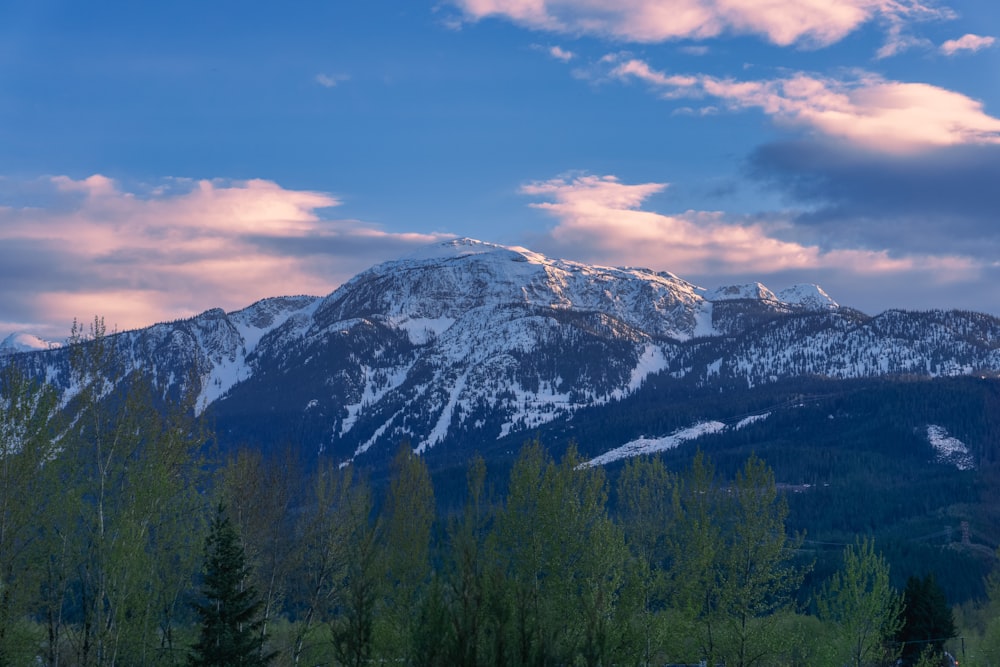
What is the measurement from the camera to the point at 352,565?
63500 mm

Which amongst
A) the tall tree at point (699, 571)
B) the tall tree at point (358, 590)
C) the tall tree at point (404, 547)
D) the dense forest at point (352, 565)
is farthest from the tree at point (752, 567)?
the tall tree at point (358, 590)

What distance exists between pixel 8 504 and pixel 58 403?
272 inches

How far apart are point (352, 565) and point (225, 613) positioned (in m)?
17.4

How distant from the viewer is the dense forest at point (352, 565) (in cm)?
4784

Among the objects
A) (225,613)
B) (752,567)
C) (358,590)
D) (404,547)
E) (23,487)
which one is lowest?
(752,567)

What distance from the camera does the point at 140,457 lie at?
186 feet

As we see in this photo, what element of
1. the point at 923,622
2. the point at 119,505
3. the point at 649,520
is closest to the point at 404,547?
the point at 649,520

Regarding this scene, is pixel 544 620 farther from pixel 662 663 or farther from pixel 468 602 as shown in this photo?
pixel 662 663

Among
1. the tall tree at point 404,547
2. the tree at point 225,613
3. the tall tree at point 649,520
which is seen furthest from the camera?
the tall tree at point 649,520

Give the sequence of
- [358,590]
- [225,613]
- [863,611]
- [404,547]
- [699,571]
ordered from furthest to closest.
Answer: [404,547] < [699,571] < [863,611] < [358,590] < [225,613]

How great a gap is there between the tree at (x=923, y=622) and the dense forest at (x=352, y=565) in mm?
187

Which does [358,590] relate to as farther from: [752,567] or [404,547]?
[752,567]

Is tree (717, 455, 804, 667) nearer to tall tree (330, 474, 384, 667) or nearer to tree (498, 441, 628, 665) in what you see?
tree (498, 441, 628, 665)

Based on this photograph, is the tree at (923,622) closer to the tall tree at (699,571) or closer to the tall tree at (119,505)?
the tall tree at (699,571)
